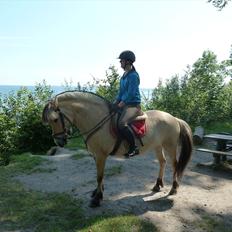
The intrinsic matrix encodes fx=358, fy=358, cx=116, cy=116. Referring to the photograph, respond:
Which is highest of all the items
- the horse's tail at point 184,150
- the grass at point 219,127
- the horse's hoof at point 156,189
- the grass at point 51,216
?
the horse's tail at point 184,150

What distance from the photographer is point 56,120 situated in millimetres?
5574

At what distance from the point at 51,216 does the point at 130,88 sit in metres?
2.41

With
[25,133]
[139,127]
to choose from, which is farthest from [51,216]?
[25,133]

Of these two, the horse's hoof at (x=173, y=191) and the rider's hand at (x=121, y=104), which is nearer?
the rider's hand at (x=121, y=104)

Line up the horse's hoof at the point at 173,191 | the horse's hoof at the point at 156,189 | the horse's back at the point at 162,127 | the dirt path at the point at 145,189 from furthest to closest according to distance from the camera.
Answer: the horse's hoof at the point at 156,189 → the horse's hoof at the point at 173,191 → the horse's back at the point at 162,127 → the dirt path at the point at 145,189

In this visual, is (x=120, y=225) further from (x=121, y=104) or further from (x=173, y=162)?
(x=173, y=162)

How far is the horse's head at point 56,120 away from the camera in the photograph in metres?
5.55

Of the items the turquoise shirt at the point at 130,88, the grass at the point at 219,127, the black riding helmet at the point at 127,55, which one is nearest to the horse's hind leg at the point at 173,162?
the turquoise shirt at the point at 130,88

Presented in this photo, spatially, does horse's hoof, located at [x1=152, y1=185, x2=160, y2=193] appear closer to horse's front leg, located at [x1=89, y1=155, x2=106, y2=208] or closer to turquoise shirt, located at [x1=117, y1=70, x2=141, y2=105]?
horse's front leg, located at [x1=89, y1=155, x2=106, y2=208]

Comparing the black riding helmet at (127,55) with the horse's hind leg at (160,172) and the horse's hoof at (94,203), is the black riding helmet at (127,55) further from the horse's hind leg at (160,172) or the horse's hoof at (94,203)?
the horse's hoof at (94,203)

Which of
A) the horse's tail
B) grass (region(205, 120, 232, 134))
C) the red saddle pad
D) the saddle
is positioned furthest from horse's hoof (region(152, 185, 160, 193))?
grass (region(205, 120, 232, 134))

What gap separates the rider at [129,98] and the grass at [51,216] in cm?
124

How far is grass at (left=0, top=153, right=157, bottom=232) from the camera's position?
207 inches

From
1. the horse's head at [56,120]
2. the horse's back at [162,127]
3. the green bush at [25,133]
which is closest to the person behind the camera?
the horse's head at [56,120]
